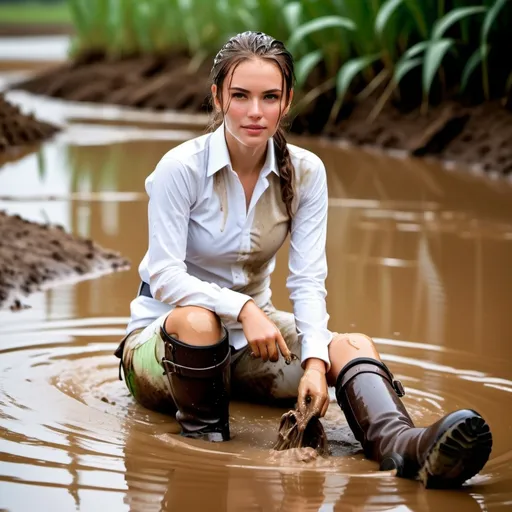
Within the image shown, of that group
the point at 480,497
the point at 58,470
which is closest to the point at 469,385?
the point at 480,497

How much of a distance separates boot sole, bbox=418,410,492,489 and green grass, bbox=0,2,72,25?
30.4 metres

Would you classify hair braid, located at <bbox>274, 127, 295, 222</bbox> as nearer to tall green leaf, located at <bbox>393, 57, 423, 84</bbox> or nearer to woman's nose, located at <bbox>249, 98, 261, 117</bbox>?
woman's nose, located at <bbox>249, 98, 261, 117</bbox>

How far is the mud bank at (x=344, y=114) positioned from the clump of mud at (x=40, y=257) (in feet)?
6.40

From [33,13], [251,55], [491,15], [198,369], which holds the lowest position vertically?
[198,369]

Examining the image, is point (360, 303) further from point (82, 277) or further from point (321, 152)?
point (321, 152)

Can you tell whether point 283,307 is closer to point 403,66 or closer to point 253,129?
point 253,129

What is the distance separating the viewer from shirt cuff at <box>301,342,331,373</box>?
2877 mm

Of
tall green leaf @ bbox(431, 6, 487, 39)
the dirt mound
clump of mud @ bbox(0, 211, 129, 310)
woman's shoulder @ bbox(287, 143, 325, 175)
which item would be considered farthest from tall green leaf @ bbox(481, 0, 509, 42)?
woman's shoulder @ bbox(287, 143, 325, 175)

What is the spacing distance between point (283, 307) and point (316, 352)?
53.7 inches

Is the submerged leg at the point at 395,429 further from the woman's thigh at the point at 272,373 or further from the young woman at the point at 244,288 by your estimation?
the woman's thigh at the point at 272,373

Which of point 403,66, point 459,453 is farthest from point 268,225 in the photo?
point 403,66

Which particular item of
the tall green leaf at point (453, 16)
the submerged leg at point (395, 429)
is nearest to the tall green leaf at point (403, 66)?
the tall green leaf at point (453, 16)

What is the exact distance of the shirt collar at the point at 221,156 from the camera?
2959 mm

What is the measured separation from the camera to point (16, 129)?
8.73m
